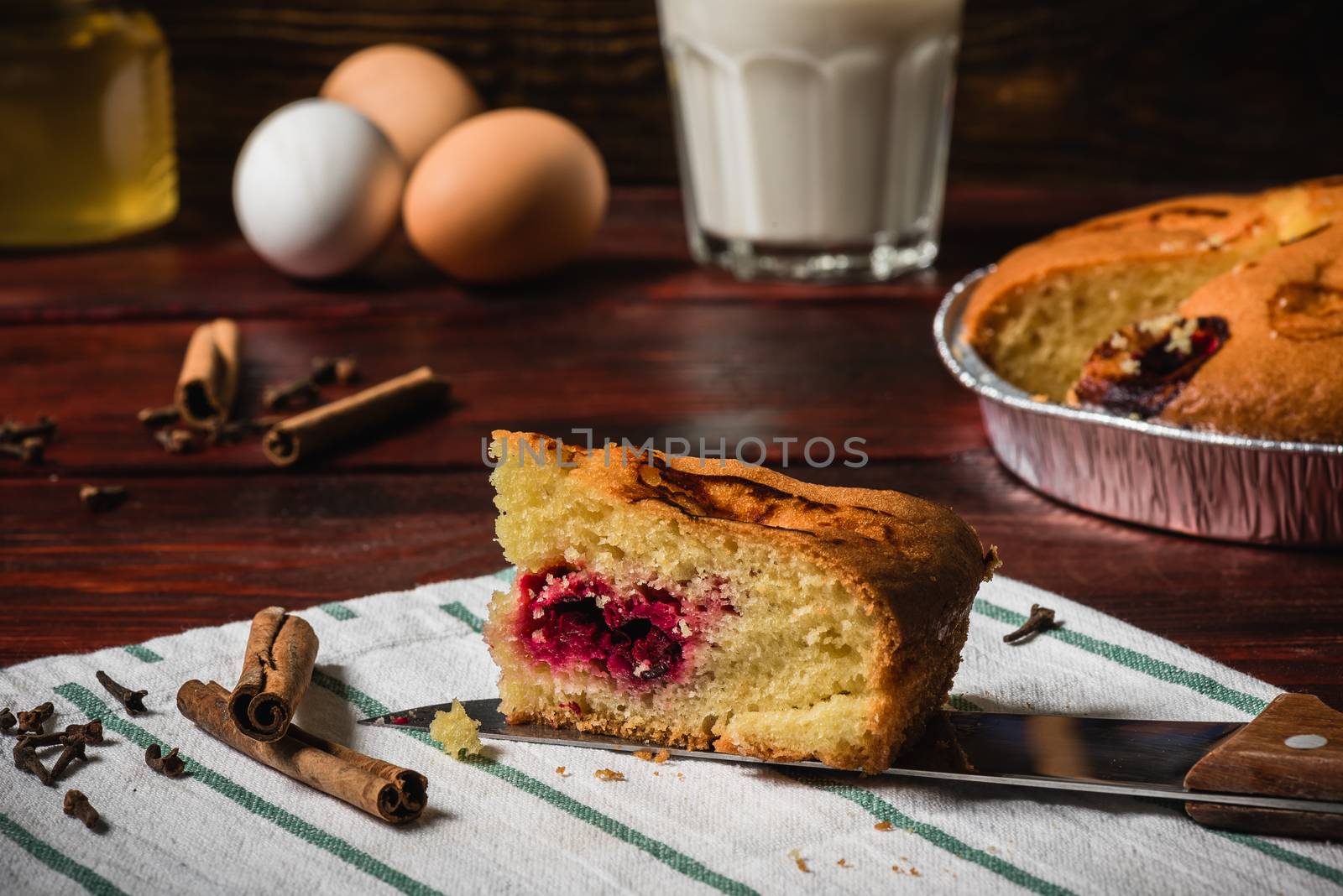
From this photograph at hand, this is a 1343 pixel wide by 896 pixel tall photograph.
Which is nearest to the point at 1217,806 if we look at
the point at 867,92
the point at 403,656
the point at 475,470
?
the point at 403,656

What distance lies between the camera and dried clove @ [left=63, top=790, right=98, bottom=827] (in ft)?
3.99

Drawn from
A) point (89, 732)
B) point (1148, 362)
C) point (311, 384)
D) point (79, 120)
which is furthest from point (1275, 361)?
point (79, 120)

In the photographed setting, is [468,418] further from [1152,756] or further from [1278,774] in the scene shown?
[1278,774]

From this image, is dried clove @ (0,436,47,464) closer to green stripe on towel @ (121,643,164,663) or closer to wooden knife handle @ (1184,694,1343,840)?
green stripe on towel @ (121,643,164,663)

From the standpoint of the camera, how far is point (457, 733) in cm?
135

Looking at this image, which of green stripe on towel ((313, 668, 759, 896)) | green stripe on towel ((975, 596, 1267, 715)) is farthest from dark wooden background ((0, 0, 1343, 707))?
green stripe on towel ((313, 668, 759, 896))

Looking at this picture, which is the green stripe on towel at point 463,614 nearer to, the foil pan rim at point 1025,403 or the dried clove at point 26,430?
the foil pan rim at point 1025,403

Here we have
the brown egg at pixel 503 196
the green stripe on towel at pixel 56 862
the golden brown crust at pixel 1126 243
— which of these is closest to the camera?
the green stripe on towel at pixel 56 862

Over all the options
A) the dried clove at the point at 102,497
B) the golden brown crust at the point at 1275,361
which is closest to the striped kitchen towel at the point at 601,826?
the golden brown crust at the point at 1275,361

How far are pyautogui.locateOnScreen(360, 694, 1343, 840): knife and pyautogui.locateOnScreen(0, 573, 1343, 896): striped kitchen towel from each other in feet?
0.05

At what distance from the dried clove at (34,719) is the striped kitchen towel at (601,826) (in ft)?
0.07

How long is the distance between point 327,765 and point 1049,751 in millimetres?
632

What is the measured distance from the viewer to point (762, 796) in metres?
1.27

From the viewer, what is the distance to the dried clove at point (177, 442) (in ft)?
7.23
